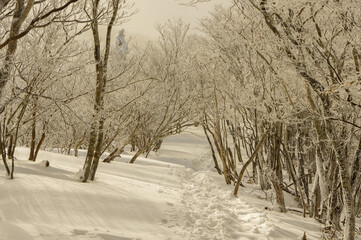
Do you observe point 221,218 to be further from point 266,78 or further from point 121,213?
point 266,78

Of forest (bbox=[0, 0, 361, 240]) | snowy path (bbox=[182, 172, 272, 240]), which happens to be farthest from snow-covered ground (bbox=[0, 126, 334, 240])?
forest (bbox=[0, 0, 361, 240])

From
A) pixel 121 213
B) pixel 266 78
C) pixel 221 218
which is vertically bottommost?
pixel 221 218

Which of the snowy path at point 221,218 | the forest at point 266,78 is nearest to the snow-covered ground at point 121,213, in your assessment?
the snowy path at point 221,218

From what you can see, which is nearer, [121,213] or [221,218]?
[121,213]

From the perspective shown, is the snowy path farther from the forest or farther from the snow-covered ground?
the forest

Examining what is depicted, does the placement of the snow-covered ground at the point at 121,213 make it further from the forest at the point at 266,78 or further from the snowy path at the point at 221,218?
the forest at the point at 266,78

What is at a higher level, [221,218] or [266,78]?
[266,78]

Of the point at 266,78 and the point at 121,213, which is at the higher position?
the point at 266,78

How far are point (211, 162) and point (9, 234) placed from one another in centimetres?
1475

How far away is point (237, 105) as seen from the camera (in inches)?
342

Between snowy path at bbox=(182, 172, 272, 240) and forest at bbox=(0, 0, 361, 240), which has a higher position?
forest at bbox=(0, 0, 361, 240)

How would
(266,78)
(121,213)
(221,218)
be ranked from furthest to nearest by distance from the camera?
(266,78) < (221,218) < (121,213)

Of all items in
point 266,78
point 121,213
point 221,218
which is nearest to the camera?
point 121,213

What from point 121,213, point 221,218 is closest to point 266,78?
point 221,218
